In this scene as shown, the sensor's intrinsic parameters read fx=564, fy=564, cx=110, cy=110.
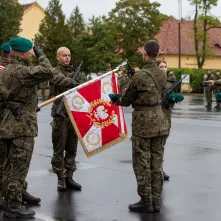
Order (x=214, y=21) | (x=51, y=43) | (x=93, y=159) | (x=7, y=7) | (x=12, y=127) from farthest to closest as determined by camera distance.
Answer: (x=214, y=21) < (x=51, y=43) < (x=7, y=7) < (x=93, y=159) < (x=12, y=127)

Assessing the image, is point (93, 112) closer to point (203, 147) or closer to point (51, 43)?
point (203, 147)

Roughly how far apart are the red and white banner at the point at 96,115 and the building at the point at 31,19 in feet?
224

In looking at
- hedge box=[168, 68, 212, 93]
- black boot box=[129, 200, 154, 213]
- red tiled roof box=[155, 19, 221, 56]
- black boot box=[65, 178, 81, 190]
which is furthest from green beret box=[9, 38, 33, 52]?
red tiled roof box=[155, 19, 221, 56]

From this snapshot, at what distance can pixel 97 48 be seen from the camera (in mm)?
47062

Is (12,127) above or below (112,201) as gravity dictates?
above

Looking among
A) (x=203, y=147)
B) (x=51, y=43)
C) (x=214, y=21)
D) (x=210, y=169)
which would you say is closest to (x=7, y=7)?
(x=51, y=43)

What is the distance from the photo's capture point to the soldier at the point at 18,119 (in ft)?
20.8

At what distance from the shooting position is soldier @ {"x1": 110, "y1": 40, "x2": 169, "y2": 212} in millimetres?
6699

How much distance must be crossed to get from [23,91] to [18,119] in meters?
0.32

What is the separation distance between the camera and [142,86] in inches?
262

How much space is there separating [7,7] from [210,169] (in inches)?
1411

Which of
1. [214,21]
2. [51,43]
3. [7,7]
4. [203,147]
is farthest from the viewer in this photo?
[214,21]

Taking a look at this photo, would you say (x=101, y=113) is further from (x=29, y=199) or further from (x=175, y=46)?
(x=175, y=46)

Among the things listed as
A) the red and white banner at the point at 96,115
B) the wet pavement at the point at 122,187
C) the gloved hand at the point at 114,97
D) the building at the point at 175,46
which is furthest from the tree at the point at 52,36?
the gloved hand at the point at 114,97
